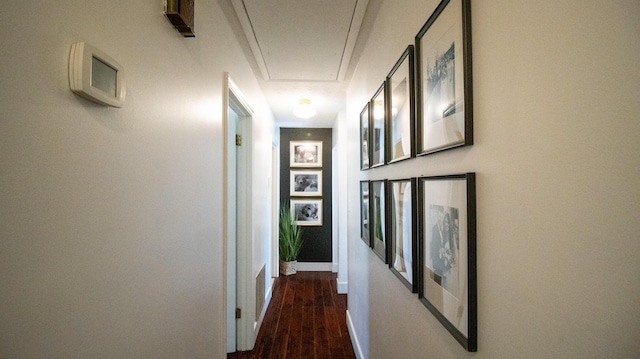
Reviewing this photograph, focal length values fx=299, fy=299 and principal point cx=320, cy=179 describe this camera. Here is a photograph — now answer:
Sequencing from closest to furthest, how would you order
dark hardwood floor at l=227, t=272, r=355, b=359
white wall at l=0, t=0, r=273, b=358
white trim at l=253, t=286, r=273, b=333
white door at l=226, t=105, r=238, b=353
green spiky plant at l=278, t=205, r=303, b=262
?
1. white wall at l=0, t=0, r=273, b=358
2. white door at l=226, t=105, r=238, b=353
3. dark hardwood floor at l=227, t=272, r=355, b=359
4. white trim at l=253, t=286, r=273, b=333
5. green spiky plant at l=278, t=205, r=303, b=262

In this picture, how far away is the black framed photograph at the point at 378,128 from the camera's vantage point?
1.53 m

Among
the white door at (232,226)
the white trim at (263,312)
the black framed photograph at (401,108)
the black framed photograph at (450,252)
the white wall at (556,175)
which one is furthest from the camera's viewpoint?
the white trim at (263,312)

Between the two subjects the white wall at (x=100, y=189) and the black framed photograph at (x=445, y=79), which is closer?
the white wall at (x=100, y=189)

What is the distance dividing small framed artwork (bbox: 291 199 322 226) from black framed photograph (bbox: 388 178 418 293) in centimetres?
364

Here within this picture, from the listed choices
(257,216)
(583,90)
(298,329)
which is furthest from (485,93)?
(298,329)

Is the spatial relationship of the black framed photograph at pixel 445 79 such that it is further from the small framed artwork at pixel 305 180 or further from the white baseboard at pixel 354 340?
the small framed artwork at pixel 305 180

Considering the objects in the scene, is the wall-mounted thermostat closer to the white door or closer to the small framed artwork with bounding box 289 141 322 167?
the white door

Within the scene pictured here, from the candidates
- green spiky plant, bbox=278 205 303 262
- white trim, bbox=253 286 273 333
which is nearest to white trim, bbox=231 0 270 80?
white trim, bbox=253 286 273 333

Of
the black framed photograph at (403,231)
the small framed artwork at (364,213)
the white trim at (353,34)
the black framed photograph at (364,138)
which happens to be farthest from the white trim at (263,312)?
the white trim at (353,34)

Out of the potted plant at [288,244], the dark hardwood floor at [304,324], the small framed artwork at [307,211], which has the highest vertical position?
the small framed artwork at [307,211]

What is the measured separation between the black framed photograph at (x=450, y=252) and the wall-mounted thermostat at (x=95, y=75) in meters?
0.84

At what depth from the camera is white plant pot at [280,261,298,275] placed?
15.7 ft

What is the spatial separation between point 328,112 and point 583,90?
373 centimetres

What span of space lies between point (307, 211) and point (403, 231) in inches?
152
